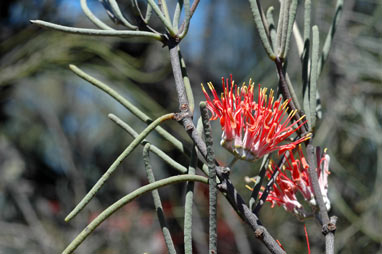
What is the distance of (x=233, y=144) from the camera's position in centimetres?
33

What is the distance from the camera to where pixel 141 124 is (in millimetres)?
1706

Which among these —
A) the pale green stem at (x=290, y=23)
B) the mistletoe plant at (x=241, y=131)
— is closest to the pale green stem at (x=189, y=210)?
the mistletoe plant at (x=241, y=131)

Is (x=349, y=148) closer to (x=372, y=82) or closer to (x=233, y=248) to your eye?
(x=372, y=82)

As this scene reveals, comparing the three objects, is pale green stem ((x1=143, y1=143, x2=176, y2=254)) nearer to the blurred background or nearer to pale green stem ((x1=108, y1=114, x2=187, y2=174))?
pale green stem ((x1=108, y1=114, x2=187, y2=174))

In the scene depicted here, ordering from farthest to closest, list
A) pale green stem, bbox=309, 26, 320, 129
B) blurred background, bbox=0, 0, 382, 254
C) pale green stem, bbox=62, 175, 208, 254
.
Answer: blurred background, bbox=0, 0, 382, 254, pale green stem, bbox=309, 26, 320, 129, pale green stem, bbox=62, 175, 208, 254

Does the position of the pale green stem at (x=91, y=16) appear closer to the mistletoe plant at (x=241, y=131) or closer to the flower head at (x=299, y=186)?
the mistletoe plant at (x=241, y=131)

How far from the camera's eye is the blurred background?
125cm

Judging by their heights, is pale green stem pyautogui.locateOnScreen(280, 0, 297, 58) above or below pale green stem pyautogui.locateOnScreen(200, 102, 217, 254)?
above

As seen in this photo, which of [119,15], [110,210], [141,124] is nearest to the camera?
[110,210]

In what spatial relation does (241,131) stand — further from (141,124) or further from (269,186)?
(141,124)

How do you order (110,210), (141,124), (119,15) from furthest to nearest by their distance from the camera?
(141,124) < (119,15) < (110,210)

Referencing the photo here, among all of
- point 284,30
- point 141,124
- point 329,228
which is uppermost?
point 284,30

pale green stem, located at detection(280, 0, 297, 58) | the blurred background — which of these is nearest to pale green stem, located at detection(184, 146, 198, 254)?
pale green stem, located at detection(280, 0, 297, 58)

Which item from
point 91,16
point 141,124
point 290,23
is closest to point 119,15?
point 91,16
